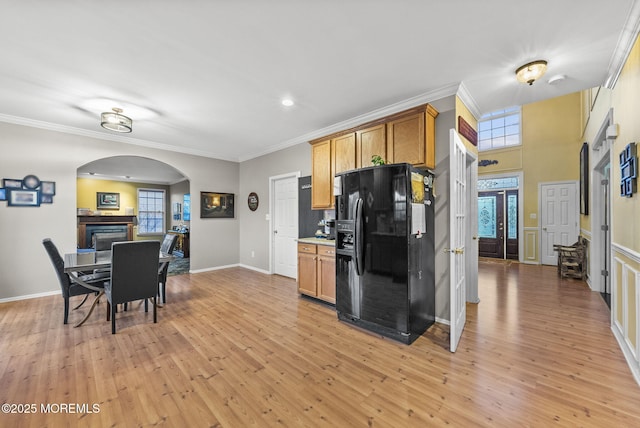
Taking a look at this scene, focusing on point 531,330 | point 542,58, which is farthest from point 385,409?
point 542,58

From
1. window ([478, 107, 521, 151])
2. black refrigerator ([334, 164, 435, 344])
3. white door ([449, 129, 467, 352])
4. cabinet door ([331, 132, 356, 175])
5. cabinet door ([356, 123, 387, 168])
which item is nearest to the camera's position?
white door ([449, 129, 467, 352])

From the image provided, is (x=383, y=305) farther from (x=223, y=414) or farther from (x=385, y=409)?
(x=223, y=414)

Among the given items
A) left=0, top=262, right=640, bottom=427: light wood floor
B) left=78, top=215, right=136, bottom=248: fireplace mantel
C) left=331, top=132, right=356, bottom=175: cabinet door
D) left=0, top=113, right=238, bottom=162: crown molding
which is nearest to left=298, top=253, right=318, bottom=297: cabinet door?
left=0, top=262, right=640, bottom=427: light wood floor

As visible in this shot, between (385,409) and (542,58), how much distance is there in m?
3.22

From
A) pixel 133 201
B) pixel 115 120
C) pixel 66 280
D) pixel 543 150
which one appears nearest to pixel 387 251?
pixel 66 280

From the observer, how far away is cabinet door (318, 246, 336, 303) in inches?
140

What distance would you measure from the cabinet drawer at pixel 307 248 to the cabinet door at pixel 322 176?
67cm

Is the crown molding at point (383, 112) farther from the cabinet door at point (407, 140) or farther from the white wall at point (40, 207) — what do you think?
the white wall at point (40, 207)

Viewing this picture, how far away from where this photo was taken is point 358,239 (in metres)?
2.88

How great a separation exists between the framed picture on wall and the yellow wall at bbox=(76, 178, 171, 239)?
0.31ft

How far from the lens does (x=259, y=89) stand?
10.1ft

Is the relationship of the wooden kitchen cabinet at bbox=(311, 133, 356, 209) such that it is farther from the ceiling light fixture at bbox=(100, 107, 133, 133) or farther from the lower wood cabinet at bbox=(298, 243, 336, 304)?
the ceiling light fixture at bbox=(100, 107, 133, 133)

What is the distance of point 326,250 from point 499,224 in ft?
19.1

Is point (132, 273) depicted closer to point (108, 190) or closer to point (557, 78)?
point (557, 78)
